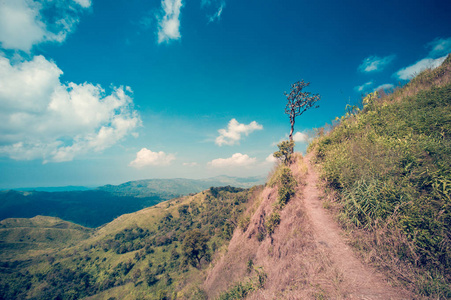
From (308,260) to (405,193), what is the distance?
4056mm

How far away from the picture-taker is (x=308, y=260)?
242 inches

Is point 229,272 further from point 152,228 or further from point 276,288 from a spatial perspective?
point 152,228

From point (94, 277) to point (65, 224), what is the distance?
150m

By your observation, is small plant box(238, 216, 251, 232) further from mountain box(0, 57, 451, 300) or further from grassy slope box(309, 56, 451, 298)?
grassy slope box(309, 56, 451, 298)

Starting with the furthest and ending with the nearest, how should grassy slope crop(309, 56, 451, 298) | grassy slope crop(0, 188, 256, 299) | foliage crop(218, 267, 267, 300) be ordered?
grassy slope crop(0, 188, 256, 299) → foliage crop(218, 267, 267, 300) → grassy slope crop(309, 56, 451, 298)

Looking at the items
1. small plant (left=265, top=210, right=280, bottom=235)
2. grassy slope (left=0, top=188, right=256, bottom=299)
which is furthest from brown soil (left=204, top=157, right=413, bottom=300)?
grassy slope (left=0, top=188, right=256, bottom=299)

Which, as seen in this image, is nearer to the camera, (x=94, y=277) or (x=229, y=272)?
(x=229, y=272)

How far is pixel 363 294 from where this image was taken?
14.0 feet

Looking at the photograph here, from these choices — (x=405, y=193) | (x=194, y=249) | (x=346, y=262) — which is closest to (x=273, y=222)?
(x=346, y=262)

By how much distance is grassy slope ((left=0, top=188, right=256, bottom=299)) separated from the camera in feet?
231

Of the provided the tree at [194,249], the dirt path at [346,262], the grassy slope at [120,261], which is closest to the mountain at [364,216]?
the dirt path at [346,262]

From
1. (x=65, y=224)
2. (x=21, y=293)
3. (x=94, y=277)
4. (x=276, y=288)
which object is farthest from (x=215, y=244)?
(x=65, y=224)

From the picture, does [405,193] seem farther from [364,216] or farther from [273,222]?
[273,222]

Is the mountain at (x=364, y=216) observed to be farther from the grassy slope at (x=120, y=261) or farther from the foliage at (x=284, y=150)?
the grassy slope at (x=120, y=261)
